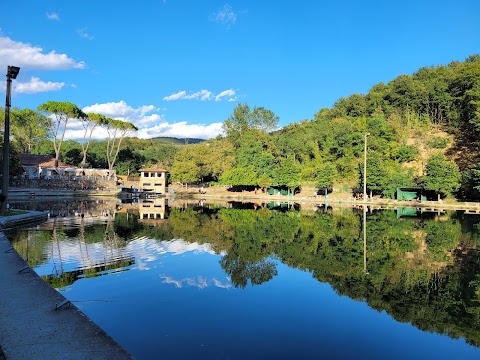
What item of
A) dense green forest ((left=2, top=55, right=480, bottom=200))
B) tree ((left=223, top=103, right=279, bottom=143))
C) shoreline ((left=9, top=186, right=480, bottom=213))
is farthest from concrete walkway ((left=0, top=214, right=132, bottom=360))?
tree ((left=223, top=103, right=279, bottom=143))

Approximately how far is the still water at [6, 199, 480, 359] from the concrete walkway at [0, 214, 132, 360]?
3.10 ft

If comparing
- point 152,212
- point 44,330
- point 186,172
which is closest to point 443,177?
point 152,212

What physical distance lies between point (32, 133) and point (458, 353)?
8540cm

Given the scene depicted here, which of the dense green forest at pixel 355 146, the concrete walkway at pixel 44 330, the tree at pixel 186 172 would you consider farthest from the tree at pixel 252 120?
the concrete walkway at pixel 44 330

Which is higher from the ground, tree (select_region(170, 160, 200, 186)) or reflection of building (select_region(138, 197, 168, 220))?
tree (select_region(170, 160, 200, 186))

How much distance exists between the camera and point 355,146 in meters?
65.8

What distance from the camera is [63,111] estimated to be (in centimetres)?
6588

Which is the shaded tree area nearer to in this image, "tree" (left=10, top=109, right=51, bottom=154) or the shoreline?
the shoreline

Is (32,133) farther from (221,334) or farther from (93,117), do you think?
(221,334)

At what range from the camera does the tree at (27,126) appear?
69.1 metres

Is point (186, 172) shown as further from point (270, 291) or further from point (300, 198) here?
point (270, 291)

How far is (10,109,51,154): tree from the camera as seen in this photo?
69125 millimetres

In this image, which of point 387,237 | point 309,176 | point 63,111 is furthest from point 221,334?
point 63,111

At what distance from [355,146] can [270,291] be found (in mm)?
58807
